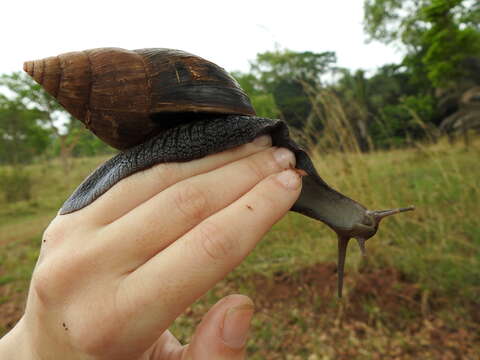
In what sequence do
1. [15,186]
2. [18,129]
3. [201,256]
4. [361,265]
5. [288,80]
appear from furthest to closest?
1. [18,129]
2. [15,186]
3. [288,80]
4. [361,265]
5. [201,256]

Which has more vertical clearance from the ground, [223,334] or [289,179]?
[289,179]

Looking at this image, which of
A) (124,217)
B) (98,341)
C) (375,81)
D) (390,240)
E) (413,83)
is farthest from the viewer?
(375,81)

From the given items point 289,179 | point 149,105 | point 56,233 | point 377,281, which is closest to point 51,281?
point 56,233

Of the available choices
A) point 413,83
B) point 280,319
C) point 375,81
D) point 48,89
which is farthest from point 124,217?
point 375,81

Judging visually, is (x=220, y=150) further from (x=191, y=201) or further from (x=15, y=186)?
(x=15, y=186)

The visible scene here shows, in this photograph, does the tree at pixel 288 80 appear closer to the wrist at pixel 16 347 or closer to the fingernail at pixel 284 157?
the fingernail at pixel 284 157

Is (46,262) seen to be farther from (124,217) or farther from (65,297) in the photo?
(124,217)

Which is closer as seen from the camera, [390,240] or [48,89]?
[48,89]
